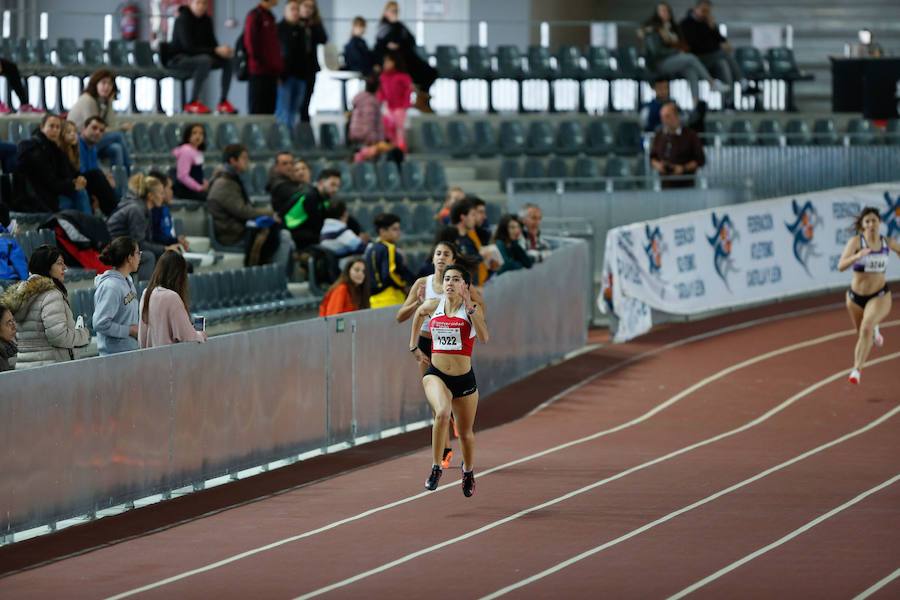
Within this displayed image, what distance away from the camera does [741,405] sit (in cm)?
1575

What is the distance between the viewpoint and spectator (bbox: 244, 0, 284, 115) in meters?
21.2

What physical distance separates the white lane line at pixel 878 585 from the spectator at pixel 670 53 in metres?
17.5

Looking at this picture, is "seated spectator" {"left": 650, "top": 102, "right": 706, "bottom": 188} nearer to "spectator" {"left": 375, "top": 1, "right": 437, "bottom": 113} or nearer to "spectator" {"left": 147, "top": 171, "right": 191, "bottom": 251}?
"spectator" {"left": 375, "top": 1, "right": 437, "bottom": 113}

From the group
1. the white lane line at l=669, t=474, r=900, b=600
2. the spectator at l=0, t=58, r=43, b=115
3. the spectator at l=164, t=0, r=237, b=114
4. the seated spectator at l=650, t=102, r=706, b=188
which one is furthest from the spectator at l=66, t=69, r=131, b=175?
the white lane line at l=669, t=474, r=900, b=600

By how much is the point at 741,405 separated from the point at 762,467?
3422 millimetres

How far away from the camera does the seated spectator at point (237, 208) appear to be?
1708 cm

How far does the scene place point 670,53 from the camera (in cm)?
2619

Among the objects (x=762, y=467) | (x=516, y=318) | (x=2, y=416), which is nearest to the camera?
(x=2, y=416)

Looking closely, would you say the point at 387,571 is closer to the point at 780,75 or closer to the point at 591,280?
the point at 591,280

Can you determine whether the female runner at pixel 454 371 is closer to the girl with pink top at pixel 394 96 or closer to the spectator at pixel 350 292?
the spectator at pixel 350 292

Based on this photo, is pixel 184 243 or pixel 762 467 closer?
pixel 762 467

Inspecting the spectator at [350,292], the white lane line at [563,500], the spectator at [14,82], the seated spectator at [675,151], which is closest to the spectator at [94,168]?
the spectator at [350,292]

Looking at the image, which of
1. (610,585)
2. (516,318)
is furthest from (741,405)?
(610,585)

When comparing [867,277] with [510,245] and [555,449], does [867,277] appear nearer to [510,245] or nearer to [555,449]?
[510,245]
